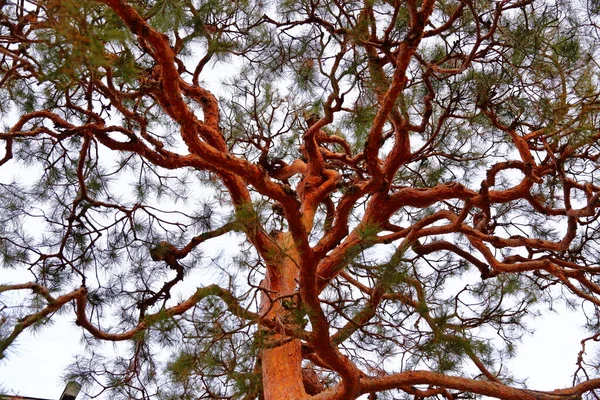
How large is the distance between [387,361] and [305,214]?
2.66 feet

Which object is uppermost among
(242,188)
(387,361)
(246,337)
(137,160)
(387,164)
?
(137,160)

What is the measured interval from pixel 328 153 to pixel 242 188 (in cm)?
74

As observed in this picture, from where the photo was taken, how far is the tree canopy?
202 cm

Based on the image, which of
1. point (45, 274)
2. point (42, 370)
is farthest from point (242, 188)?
point (42, 370)

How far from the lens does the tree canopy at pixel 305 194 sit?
6.64 feet

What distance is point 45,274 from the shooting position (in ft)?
9.37

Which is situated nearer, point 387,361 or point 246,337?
point 246,337

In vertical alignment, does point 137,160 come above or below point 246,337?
above

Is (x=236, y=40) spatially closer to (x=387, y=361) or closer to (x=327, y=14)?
(x=327, y=14)

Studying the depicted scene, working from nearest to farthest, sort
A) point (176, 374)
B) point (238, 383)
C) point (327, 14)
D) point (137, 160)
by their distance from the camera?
point (238, 383)
point (176, 374)
point (327, 14)
point (137, 160)

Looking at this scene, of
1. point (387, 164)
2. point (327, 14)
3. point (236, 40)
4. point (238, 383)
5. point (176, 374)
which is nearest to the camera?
point (238, 383)

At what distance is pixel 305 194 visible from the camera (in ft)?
10.2

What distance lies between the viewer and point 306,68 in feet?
9.47

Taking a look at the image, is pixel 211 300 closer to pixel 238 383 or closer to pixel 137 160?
pixel 238 383
